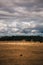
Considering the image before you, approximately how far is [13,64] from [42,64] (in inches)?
292

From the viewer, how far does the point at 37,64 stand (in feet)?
201

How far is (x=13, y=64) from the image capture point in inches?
2409

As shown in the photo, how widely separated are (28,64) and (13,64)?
384 centimetres

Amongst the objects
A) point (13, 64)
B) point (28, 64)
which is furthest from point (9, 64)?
point (28, 64)

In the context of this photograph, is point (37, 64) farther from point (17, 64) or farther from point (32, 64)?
point (17, 64)

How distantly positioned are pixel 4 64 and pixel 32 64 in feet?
23.7

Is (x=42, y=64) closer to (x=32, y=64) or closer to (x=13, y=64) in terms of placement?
(x=32, y=64)

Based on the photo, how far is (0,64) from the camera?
6144cm

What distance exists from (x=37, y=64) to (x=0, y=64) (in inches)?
374

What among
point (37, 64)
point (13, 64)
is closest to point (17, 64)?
point (13, 64)

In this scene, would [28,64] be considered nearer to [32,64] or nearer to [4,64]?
[32,64]

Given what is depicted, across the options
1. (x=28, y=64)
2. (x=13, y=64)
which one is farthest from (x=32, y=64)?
(x=13, y=64)

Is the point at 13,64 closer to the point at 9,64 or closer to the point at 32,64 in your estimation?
the point at 9,64

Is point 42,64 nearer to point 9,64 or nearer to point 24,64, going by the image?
point 24,64
